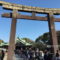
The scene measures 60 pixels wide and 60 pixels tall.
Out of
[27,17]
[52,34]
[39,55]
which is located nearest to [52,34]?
[52,34]

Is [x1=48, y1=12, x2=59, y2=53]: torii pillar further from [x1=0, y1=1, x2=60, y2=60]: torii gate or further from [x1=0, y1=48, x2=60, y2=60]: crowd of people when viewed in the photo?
[x1=0, y1=48, x2=60, y2=60]: crowd of people

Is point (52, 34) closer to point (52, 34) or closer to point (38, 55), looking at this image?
point (52, 34)

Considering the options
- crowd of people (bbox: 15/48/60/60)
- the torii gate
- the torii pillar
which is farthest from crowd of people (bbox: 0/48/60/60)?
the torii gate

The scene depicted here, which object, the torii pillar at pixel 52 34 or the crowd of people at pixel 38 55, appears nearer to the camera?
the crowd of people at pixel 38 55

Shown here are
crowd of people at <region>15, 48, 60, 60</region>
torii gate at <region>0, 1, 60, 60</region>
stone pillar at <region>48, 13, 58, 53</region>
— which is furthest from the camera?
stone pillar at <region>48, 13, 58, 53</region>

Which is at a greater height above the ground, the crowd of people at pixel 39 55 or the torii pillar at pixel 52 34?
the torii pillar at pixel 52 34

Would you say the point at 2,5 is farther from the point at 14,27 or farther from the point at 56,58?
the point at 56,58

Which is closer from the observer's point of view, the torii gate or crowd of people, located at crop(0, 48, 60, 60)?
crowd of people, located at crop(0, 48, 60, 60)

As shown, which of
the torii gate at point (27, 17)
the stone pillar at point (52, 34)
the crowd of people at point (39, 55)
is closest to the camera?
the crowd of people at point (39, 55)

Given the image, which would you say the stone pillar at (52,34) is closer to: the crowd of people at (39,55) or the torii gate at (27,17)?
the torii gate at (27,17)

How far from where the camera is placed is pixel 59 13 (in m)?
13.3

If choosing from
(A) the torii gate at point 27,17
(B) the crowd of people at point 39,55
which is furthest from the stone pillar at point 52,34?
(B) the crowd of people at point 39,55

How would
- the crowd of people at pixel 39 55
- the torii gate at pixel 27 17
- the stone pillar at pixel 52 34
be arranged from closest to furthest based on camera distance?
the crowd of people at pixel 39 55 < the torii gate at pixel 27 17 < the stone pillar at pixel 52 34

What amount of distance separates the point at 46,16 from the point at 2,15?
277 centimetres
